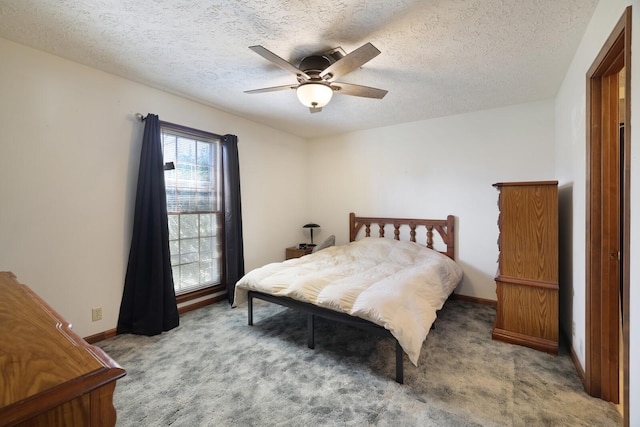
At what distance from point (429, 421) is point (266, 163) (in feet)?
11.6

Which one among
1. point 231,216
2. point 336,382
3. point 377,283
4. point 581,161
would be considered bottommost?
point 336,382

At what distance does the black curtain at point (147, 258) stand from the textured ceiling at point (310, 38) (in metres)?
0.73

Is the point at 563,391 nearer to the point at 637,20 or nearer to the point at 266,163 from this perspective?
the point at 637,20

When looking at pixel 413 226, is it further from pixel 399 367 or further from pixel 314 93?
pixel 314 93

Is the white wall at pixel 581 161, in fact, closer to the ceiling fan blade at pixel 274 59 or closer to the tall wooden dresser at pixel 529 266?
the tall wooden dresser at pixel 529 266

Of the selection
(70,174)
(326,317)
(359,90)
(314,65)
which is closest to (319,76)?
(314,65)

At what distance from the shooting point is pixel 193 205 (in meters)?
3.33

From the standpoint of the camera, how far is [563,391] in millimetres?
1844

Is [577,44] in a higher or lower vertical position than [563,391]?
higher

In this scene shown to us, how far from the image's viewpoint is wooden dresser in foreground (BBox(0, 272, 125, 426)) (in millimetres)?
553

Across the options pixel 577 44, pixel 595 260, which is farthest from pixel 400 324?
pixel 577 44

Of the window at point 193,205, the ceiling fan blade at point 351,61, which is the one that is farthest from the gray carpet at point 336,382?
the ceiling fan blade at point 351,61

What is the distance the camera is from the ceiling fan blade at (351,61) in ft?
5.63

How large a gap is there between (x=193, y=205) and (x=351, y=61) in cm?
244
